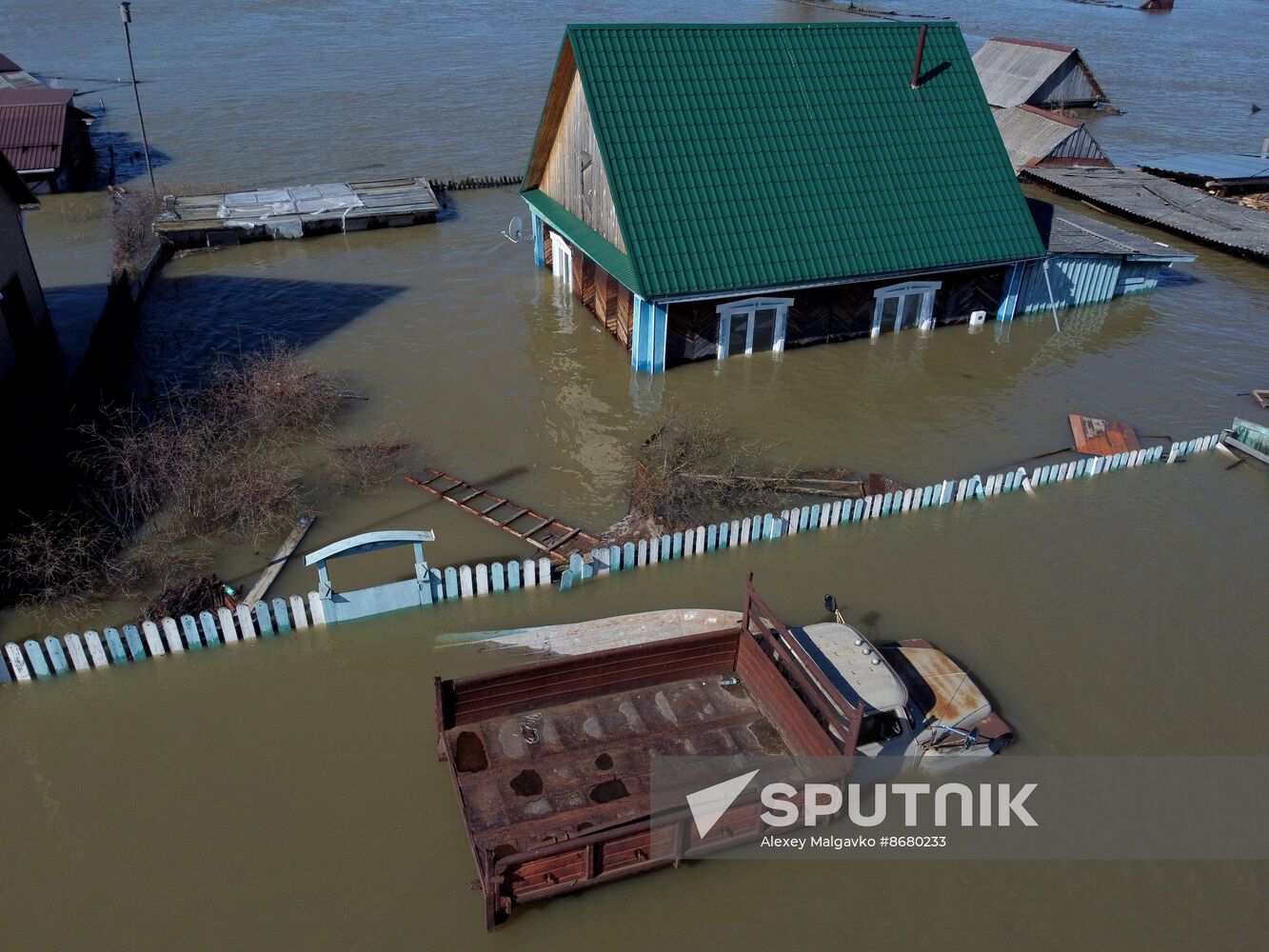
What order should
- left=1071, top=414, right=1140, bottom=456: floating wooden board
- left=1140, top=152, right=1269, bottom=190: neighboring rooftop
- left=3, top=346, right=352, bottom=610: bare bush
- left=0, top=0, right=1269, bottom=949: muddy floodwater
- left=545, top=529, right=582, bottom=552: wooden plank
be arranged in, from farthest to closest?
left=1140, top=152, right=1269, bottom=190: neighboring rooftop < left=1071, top=414, right=1140, bottom=456: floating wooden board < left=545, top=529, right=582, bottom=552: wooden plank < left=3, top=346, right=352, bottom=610: bare bush < left=0, top=0, right=1269, bottom=949: muddy floodwater

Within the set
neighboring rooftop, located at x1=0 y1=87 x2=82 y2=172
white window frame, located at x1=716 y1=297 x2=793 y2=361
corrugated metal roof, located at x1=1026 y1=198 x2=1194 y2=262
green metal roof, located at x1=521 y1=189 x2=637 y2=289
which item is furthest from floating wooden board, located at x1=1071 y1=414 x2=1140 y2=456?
neighboring rooftop, located at x1=0 y1=87 x2=82 y2=172

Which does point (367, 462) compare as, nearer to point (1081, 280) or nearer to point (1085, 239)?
point (1081, 280)

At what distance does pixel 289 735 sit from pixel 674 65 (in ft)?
57.3

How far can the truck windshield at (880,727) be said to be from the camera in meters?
11.3

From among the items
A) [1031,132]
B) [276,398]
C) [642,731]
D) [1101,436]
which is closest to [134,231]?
[276,398]

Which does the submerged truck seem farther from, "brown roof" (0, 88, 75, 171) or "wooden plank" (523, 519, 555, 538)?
"brown roof" (0, 88, 75, 171)

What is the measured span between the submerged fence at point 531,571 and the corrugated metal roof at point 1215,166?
2419 centimetres

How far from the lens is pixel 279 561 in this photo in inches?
594

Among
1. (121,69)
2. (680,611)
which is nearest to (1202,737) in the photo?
(680,611)

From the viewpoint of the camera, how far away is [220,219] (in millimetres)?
29141

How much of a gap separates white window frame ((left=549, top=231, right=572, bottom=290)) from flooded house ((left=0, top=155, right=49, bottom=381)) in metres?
13.0

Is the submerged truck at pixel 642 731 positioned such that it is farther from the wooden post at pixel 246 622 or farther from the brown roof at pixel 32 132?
the brown roof at pixel 32 132

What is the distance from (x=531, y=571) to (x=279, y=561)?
4260 millimetres

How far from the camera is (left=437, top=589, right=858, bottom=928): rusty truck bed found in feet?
32.1
